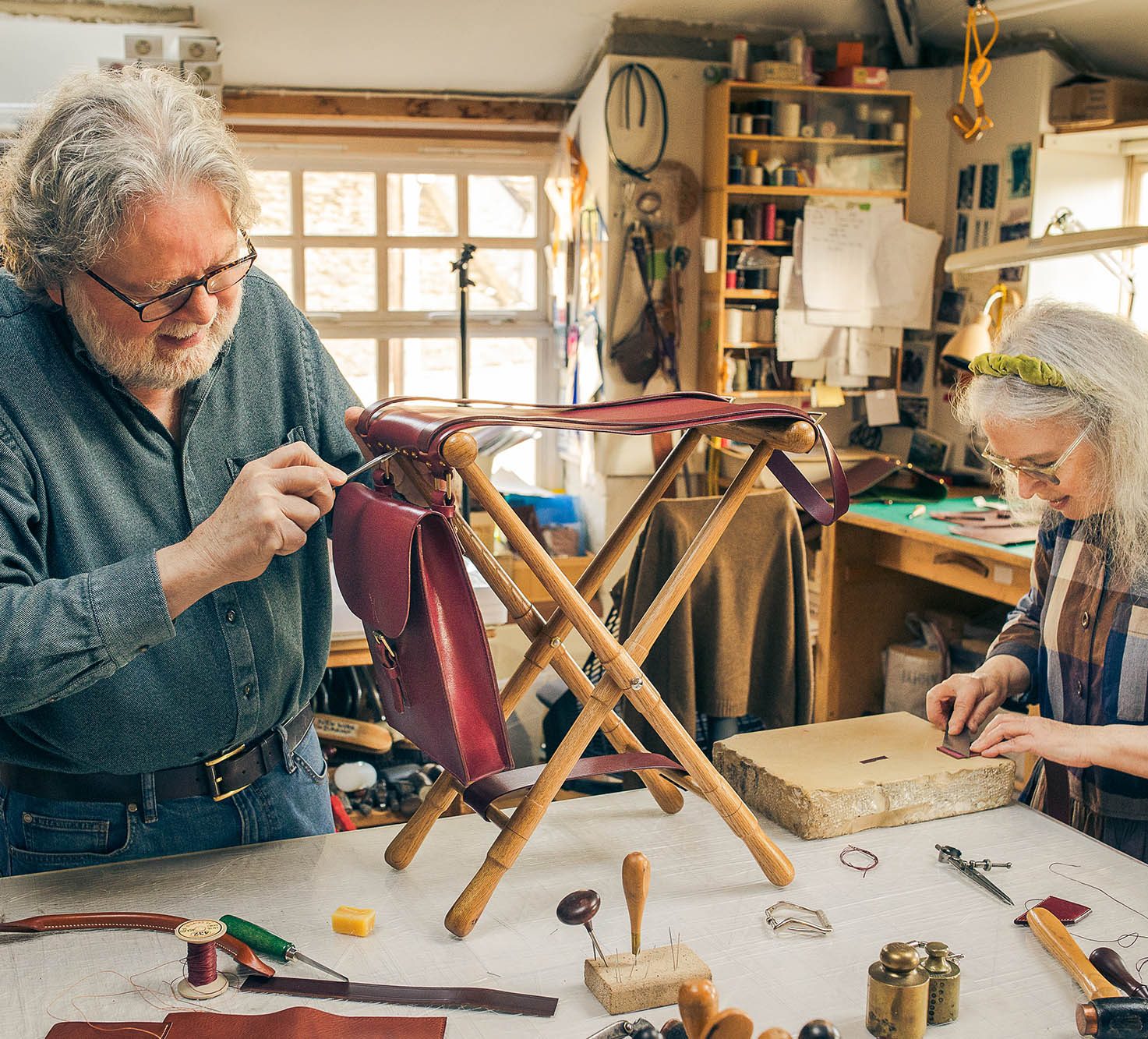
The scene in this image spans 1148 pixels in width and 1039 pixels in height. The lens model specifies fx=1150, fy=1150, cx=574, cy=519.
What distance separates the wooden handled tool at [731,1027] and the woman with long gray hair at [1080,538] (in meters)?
0.79

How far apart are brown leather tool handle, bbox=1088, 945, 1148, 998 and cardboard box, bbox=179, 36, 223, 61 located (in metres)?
2.68

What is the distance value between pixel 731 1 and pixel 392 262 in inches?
68.8

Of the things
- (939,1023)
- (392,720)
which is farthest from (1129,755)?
(392,720)

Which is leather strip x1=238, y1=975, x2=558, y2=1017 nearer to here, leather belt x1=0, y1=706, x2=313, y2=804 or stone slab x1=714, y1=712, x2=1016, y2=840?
leather belt x1=0, y1=706, x2=313, y2=804

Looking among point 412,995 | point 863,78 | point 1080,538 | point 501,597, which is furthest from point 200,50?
point 863,78

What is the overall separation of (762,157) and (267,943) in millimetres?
3952

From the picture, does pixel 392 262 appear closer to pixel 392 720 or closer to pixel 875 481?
pixel 875 481

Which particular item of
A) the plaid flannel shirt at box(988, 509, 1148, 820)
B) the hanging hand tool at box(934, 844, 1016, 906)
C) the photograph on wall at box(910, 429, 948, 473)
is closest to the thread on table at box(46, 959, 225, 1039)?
the hanging hand tool at box(934, 844, 1016, 906)

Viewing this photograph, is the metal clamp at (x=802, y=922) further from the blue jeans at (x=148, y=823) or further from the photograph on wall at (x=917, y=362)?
the photograph on wall at (x=917, y=362)

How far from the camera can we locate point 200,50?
2832mm

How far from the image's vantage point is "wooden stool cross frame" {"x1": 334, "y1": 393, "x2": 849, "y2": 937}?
125 cm

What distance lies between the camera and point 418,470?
1356mm

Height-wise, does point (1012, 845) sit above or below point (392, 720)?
below

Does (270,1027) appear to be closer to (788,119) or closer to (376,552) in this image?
(376,552)
